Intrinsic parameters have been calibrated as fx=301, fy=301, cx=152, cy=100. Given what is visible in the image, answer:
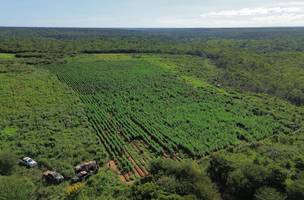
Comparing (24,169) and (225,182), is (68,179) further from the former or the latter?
(225,182)

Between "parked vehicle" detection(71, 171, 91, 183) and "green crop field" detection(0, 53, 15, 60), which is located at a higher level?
"green crop field" detection(0, 53, 15, 60)

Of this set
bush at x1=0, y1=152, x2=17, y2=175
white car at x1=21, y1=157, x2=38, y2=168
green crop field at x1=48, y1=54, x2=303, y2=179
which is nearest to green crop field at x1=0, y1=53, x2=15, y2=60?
green crop field at x1=48, y1=54, x2=303, y2=179

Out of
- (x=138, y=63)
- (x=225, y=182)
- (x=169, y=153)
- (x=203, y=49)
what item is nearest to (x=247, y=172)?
(x=225, y=182)

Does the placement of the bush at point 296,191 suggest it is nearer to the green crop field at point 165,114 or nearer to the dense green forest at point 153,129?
the dense green forest at point 153,129

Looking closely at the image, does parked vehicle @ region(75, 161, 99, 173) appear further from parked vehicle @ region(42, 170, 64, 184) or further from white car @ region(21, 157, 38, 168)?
white car @ region(21, 157, 38, 168)

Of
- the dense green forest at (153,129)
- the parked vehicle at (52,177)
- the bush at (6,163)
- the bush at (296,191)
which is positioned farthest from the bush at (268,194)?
the bush at (6,163)
